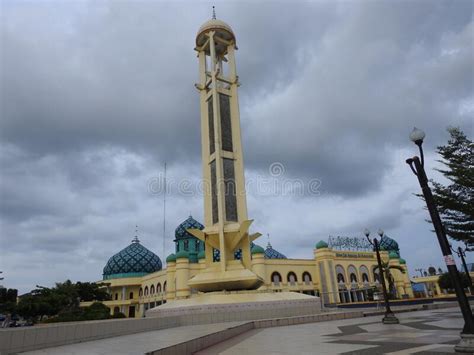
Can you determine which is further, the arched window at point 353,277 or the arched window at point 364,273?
the arched window at point 364,273

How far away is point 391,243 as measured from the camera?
60875 millimetres

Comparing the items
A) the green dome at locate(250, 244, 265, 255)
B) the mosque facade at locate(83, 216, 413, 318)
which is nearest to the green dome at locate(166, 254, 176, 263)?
the mosque facade at locate(83, 216, 413, 318)

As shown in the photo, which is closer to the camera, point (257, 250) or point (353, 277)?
point (257, 250)

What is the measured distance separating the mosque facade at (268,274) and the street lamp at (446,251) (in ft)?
108

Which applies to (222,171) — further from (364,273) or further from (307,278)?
(364,273)

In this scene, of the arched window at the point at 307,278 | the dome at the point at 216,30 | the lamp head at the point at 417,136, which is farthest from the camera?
the arched window at the point at 307,278

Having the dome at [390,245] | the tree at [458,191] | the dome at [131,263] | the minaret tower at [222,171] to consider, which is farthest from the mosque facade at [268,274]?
the tree at [458,191]

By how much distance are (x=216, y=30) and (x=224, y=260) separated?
2050 cm

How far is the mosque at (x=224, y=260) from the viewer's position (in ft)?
79.3

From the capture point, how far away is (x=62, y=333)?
1008cm

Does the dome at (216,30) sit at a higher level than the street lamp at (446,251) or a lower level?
higher

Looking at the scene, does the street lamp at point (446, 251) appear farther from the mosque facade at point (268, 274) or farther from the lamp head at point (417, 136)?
the mosque facade at point (268, 274)

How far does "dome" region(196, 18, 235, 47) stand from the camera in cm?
3175

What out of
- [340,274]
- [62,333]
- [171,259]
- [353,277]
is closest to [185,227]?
[171,259]
